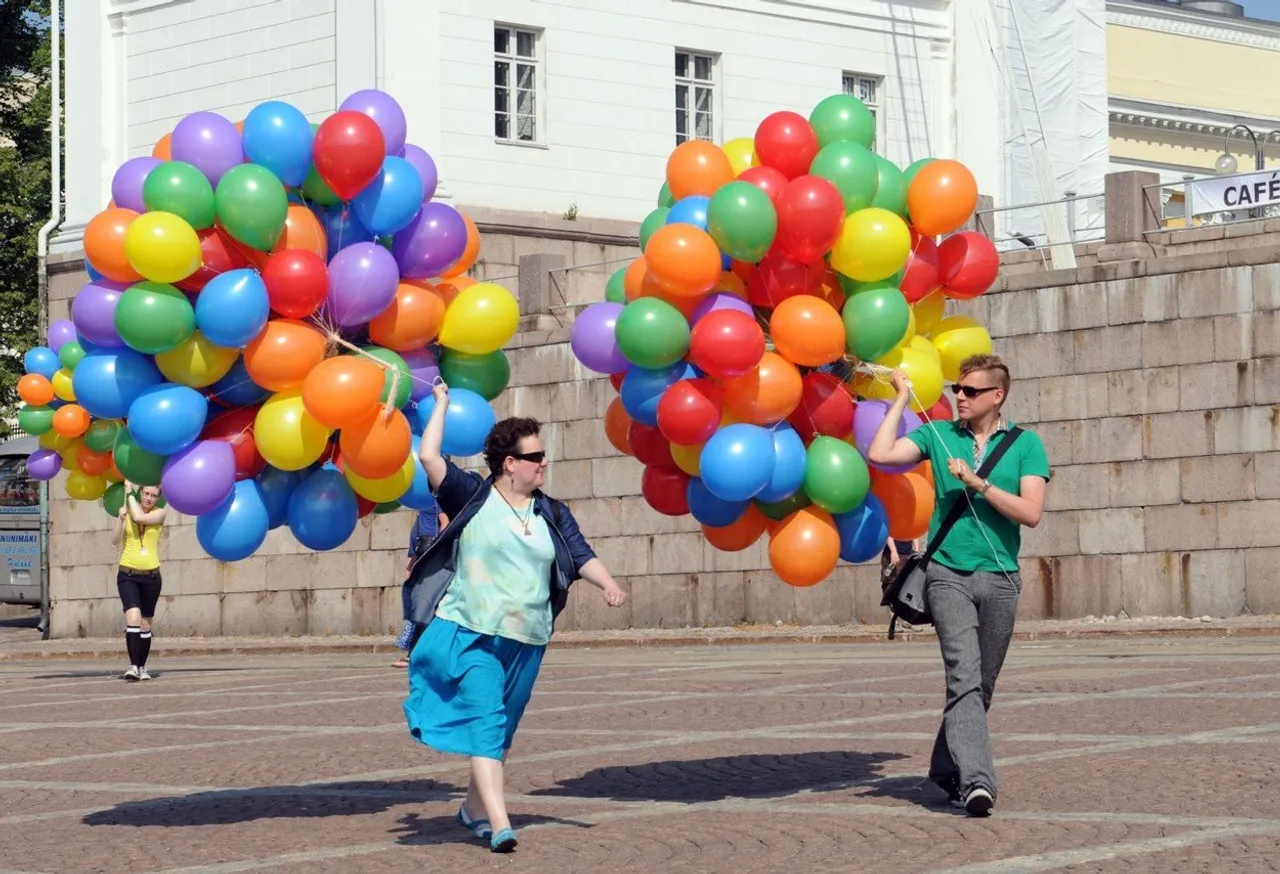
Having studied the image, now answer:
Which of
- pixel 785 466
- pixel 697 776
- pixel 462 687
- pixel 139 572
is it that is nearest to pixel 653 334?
pixel 785 466

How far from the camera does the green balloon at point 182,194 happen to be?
943 cm

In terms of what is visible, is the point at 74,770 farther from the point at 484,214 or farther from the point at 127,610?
the point at 484,214

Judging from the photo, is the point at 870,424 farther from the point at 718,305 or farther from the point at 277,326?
the point at 277,326

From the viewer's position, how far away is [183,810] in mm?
9914

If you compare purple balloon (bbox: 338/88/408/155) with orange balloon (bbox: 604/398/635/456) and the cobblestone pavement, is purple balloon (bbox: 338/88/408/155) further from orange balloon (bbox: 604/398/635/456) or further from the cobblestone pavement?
the cobblestone pavement

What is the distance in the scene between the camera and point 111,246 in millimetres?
9500

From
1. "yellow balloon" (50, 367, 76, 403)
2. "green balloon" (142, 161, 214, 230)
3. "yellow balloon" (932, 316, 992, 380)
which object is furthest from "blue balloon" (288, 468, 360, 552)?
"yellow balloon" (50, 367, 76, 403)

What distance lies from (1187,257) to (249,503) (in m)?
13.7

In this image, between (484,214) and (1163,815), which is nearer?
(1163,815)

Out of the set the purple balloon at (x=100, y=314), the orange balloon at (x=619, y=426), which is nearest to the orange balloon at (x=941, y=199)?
the orange balloon at (x=619, y=426)

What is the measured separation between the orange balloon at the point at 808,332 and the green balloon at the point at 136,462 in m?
2.72

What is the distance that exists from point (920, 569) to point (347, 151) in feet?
9.72

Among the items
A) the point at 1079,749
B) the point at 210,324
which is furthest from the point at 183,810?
the point at 1079,749

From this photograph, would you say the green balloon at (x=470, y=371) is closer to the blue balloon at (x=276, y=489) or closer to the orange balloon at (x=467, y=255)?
the orange balloon at (x=467, y=255)
